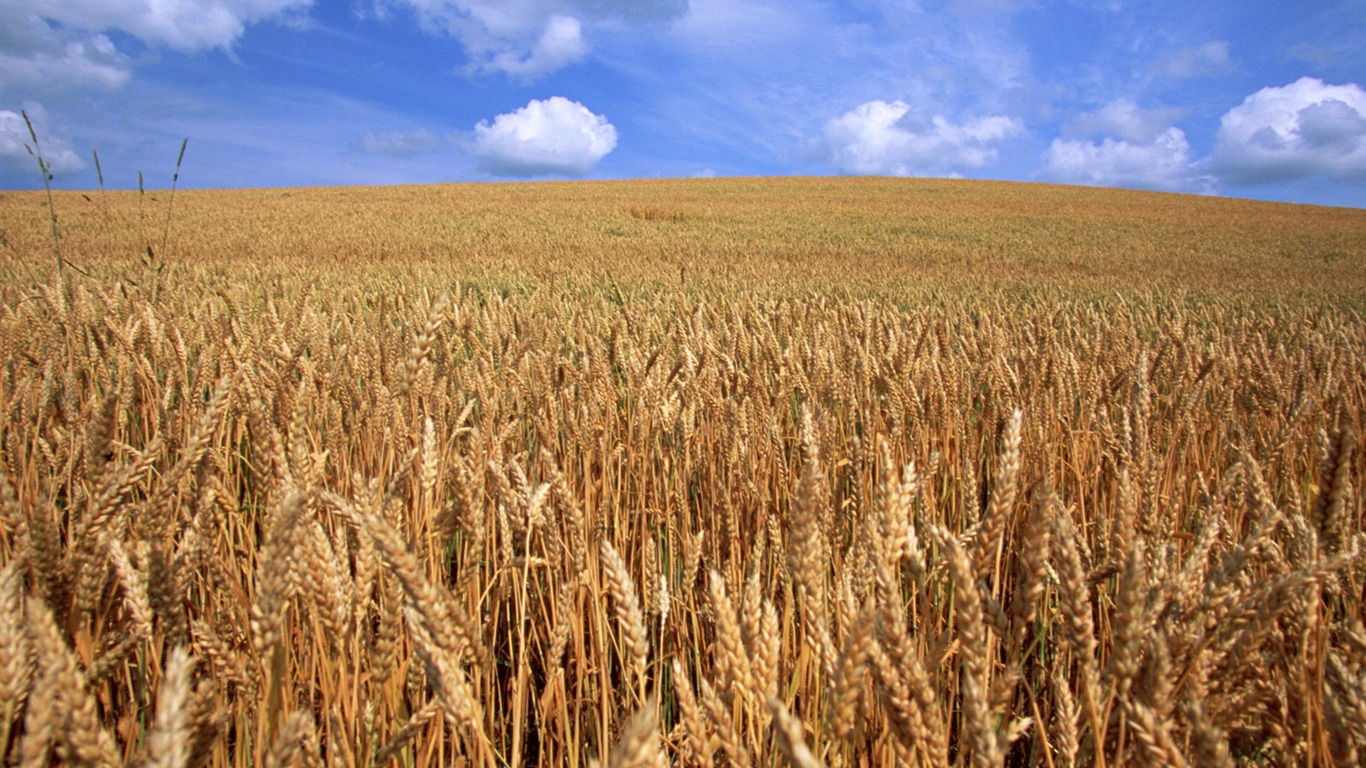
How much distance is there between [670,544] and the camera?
5.53ft

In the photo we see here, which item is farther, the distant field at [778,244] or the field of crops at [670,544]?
the distant field at [778,244]

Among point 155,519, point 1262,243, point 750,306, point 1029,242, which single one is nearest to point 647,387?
point 155,519

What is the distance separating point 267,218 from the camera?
1597 cm

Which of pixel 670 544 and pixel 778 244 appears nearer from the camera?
pixel 670 544

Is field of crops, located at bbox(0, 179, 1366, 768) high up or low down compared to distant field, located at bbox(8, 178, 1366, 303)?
down

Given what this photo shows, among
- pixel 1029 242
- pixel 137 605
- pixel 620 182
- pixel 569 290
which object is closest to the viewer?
pixel 137 605

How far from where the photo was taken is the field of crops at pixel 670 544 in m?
0.68

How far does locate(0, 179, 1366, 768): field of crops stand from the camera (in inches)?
26.7

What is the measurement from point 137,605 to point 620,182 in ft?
134

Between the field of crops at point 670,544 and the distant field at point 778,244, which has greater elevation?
the distant field at point 778,244

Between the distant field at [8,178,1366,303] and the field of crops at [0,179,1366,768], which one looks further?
the distant field at [8,178,1366,303]

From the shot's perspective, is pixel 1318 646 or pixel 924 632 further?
pixel 924 632

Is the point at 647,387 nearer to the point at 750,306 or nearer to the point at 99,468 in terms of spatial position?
the point at 99,468

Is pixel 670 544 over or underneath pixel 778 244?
underneath
